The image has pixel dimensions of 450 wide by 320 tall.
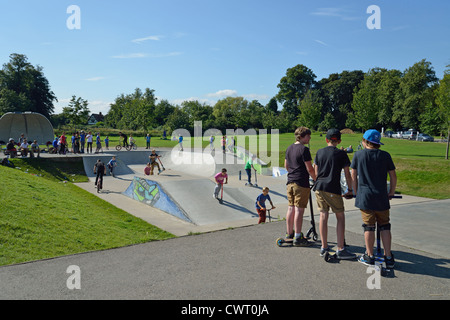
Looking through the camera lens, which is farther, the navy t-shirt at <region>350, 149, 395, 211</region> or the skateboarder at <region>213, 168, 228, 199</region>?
the skateboarder at <region>213, 168, 228, 199</region>

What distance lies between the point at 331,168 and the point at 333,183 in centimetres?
23

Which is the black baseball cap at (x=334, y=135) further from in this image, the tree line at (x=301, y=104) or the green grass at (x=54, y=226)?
the tree line at (x=301, y=104)

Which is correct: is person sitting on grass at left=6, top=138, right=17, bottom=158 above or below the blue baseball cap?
below

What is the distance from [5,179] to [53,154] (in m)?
14.0

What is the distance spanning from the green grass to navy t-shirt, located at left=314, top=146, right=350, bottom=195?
3.57m

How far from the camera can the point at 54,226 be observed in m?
8.91

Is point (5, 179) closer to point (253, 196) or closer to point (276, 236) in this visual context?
point (253, 196)

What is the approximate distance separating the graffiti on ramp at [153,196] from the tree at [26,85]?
68.9m

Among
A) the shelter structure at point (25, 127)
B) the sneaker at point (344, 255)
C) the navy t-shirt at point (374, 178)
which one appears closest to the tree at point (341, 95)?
the shelter structure at point (25, 127)

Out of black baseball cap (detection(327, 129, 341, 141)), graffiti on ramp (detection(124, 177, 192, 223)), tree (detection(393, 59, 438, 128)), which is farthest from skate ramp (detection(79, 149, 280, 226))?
tree (detection(393, 59, 438, 128))

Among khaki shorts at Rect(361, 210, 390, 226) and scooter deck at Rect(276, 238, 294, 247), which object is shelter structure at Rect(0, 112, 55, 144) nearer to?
scooter deck at Rect(276, 238, 294, 247)

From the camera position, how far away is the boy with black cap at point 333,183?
4.96 meters

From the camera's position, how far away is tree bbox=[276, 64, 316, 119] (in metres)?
102

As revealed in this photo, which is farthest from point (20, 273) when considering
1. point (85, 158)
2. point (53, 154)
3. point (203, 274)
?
point (53, 154)
